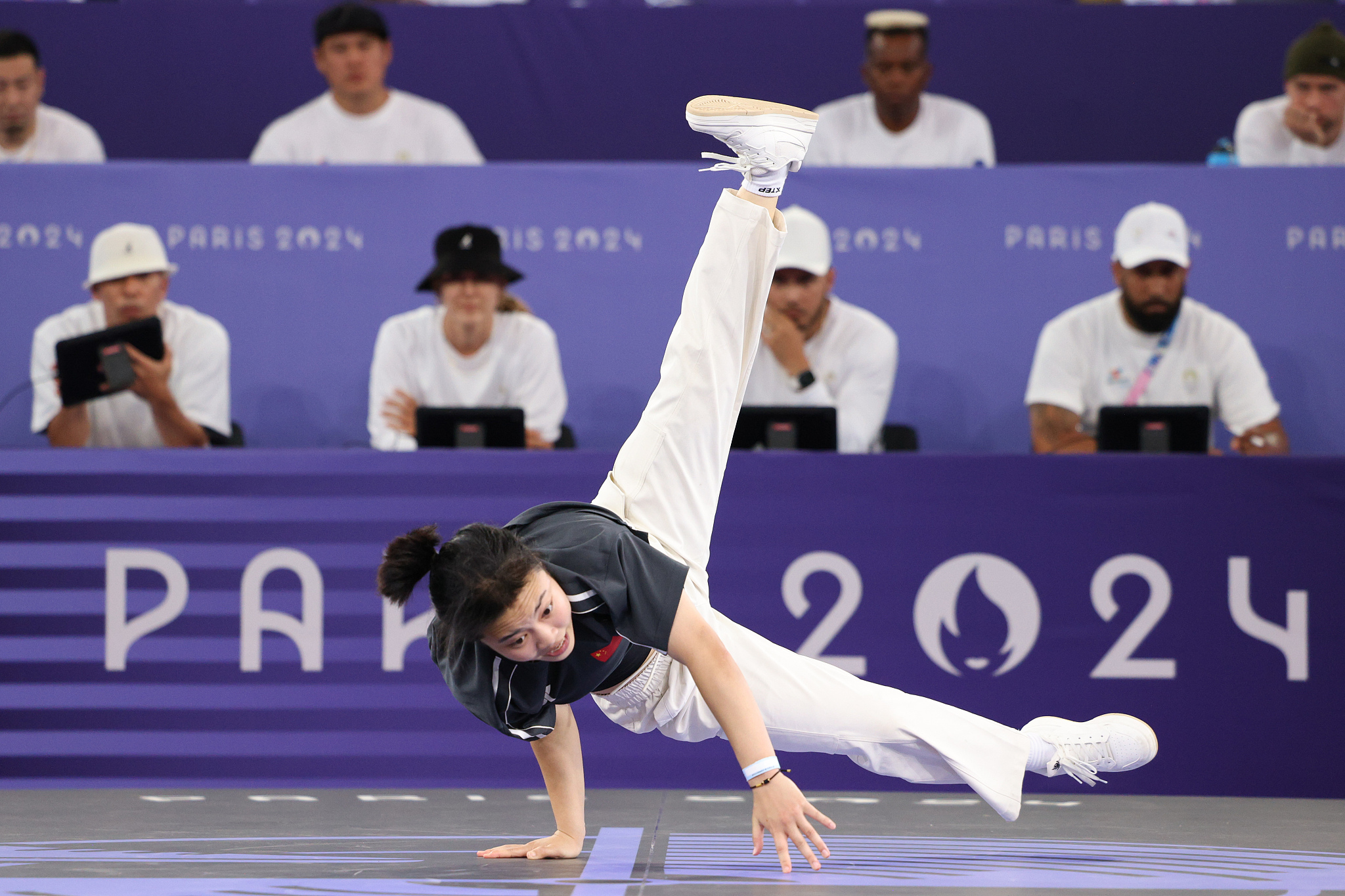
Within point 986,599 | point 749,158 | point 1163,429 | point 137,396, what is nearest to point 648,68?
point 137,396

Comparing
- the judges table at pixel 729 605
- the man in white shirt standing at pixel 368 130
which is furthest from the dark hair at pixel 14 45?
the judges table at pixel 729 605

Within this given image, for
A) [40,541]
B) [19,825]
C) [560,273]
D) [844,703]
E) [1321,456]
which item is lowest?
[19,825]

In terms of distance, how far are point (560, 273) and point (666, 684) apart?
3.31 meters

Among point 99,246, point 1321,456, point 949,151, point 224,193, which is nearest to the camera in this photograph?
point 1321,456

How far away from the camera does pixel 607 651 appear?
2.66m

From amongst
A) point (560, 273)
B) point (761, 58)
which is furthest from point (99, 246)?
point (761, 58)

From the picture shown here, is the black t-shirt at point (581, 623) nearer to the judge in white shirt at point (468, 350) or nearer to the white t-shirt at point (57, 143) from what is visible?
the judge in white shirt at point (468, 350)

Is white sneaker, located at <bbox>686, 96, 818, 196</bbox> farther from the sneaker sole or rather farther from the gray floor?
the gray floor

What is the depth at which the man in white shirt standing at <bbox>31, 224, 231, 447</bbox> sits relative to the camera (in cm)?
514

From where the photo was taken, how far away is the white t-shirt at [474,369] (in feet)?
17.8

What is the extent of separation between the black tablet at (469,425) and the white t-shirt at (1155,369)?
2104mm

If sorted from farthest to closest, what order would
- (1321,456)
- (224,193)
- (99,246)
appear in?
(224,193) < (99,246) < (1321,456)

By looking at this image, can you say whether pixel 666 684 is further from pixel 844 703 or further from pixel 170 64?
pixel 170 64

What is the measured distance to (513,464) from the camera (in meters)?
4.21
